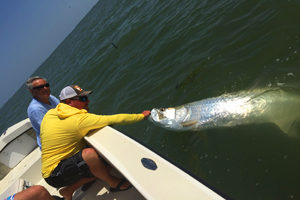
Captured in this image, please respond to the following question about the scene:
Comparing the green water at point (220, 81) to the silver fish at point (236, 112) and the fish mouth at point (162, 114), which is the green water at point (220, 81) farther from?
the fish mouth at point (162, 114)

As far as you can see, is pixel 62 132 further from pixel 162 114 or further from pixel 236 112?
pixel 236 112

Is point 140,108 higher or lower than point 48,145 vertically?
lower

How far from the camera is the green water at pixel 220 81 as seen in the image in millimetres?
4352

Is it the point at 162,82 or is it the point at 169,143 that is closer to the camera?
the point at 169,143

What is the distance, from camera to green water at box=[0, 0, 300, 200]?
14.3 feet

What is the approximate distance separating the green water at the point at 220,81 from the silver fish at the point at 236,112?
208 millimetres

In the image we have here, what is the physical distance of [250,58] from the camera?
6.77 metres

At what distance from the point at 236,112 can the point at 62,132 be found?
4032 mm

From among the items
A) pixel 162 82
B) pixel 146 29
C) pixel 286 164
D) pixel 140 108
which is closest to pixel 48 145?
pixel 286 164

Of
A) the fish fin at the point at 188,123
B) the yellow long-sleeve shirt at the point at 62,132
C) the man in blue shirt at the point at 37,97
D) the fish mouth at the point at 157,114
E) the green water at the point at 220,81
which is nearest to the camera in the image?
the yellow long-sleeve shirt at the point at 62,132

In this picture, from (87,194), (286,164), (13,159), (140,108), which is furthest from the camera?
(140,108)

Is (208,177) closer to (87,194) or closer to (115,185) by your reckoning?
(115,185)

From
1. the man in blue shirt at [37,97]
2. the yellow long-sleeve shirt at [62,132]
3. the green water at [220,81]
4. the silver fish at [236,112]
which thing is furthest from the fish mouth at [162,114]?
the man in blue shirt at [37,97]

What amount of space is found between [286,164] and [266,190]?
24.9 inches
